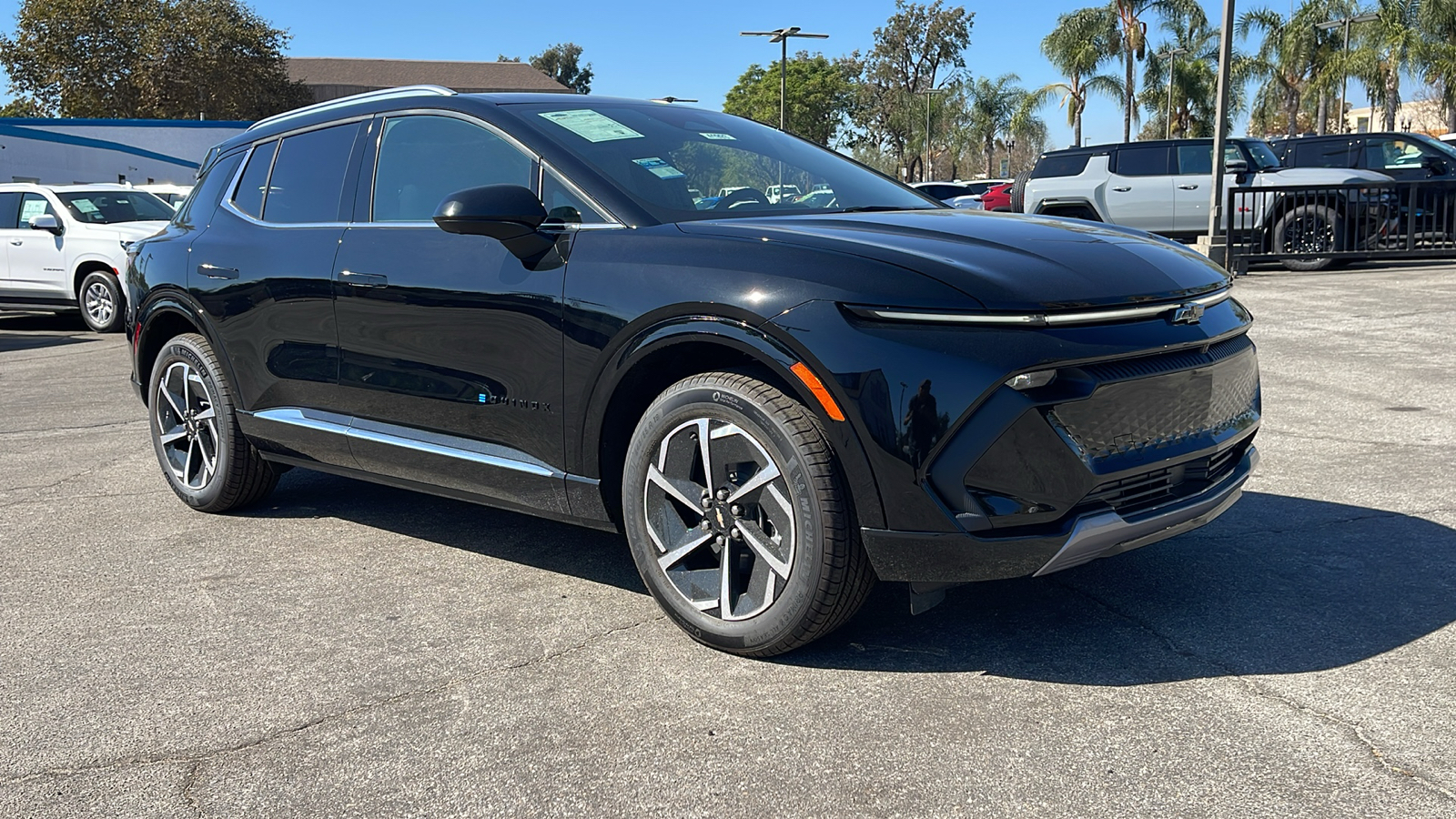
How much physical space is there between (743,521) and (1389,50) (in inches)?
2201

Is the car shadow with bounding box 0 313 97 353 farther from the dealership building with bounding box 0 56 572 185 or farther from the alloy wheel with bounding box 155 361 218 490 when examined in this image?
the dealership building with bounding box 0 56 572 185

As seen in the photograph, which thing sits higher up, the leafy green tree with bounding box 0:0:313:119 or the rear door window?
the leafy green tree with bounding box 0:0:313:119

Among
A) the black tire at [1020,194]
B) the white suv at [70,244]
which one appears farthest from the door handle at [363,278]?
the black tire at [1020,194]

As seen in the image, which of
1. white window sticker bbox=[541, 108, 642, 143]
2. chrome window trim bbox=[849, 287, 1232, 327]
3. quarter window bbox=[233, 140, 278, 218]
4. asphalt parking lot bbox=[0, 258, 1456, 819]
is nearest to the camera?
asphalt parking lot bbox=[0, 258, 1456, 819]

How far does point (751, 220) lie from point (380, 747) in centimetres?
183

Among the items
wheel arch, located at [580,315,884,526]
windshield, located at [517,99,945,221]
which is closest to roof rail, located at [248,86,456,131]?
windshield, located at [517,99,945,221]

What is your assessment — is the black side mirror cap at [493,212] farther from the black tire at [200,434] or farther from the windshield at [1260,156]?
the windshield at [1260,156]

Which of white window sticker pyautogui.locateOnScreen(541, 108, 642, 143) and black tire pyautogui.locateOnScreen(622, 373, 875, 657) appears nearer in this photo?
black tire pyautogui.locateOnScreen(622, 373, 875, 657)

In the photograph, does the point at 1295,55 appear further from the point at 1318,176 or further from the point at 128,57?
the point at 128,57

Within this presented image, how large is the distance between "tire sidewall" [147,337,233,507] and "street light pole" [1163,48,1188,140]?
56.2m

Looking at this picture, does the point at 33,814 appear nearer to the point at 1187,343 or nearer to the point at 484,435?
the point at 484,435

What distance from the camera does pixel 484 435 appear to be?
3945 millimetres

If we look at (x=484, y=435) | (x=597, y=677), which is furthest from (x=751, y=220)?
(x=597, y=677)

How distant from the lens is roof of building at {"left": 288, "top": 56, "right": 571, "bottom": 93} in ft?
332
